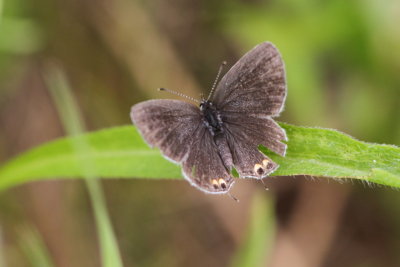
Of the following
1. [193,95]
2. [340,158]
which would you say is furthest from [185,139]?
[193,95]

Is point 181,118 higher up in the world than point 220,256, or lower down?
higher up

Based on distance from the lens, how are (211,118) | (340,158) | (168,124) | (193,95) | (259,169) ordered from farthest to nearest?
(193,95)
(211,118)
(168,124)
(259,169)
(340,158)

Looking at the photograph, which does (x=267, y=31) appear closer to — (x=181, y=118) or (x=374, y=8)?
(x=374, y=8)

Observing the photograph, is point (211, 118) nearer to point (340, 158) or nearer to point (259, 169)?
point (259, 169)

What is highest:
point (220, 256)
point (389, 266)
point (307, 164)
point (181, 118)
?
point (181, 118)

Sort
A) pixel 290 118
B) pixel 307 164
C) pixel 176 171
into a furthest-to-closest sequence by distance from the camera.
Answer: pixel 290 118, pixel 176 171, pixel 307 164

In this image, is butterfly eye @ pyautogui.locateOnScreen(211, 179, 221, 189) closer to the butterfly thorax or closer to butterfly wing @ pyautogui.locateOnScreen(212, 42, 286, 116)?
the butterfly thorax

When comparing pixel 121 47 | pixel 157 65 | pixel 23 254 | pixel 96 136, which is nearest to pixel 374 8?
pixel 157 65

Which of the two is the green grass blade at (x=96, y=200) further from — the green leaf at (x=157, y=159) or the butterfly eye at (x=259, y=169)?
the butterfly eye at (x=259, y=169)

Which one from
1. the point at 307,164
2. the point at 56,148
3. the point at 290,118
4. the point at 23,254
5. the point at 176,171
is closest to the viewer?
the point at 307,164
